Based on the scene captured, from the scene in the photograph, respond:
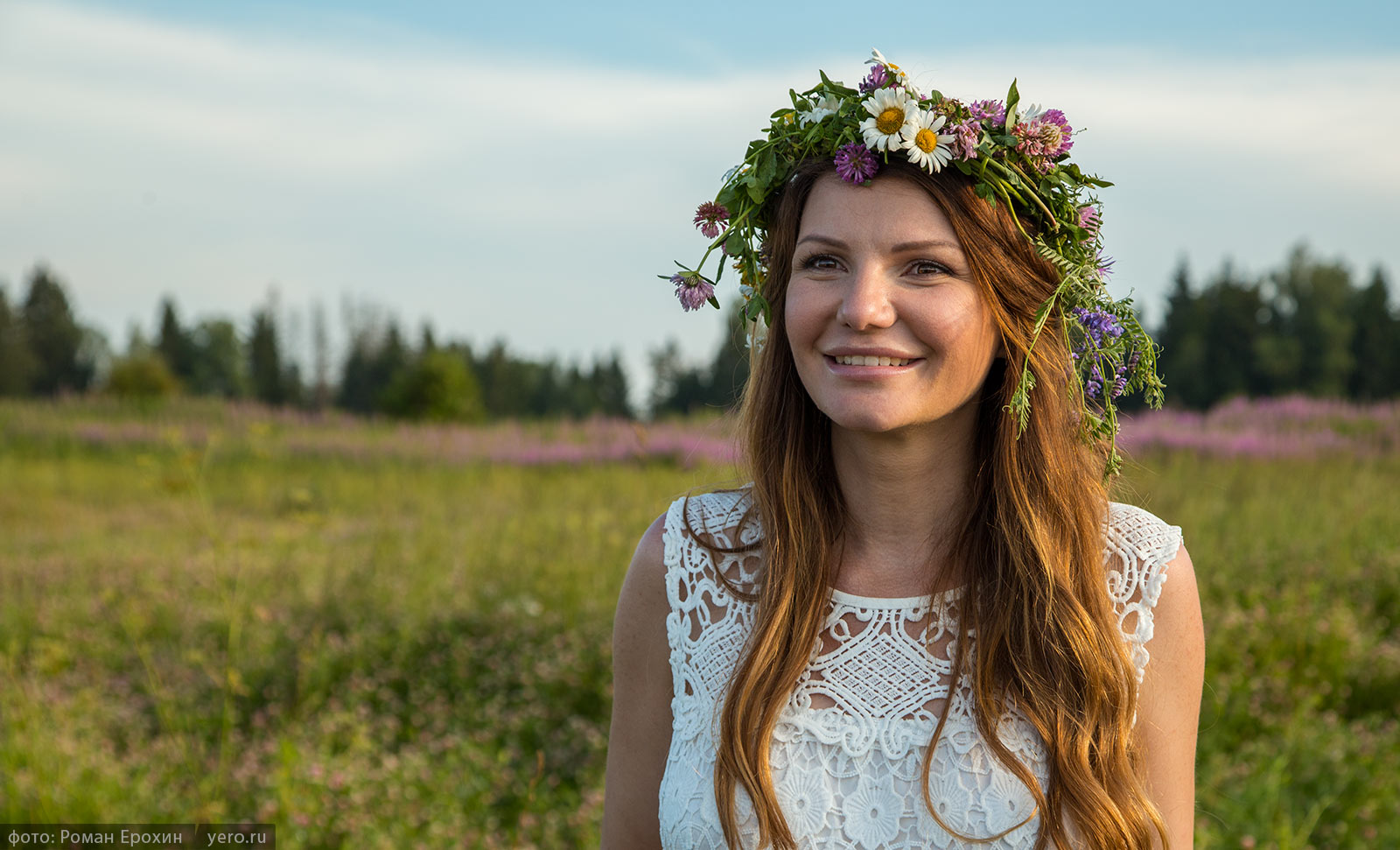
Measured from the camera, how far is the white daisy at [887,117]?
6.05ft

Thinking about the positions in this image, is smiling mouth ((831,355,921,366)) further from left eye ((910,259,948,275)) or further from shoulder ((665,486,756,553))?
shoulder ((665,486,756,553))

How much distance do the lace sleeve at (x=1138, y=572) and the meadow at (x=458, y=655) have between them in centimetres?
53

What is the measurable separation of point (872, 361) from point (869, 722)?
637 millimetres

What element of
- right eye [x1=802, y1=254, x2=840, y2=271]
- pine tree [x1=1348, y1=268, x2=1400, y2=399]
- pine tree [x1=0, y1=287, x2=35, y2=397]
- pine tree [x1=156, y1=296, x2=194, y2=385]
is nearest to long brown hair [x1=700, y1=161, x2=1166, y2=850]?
right eye [x1=802, y1=254, x2=840, y2=271]

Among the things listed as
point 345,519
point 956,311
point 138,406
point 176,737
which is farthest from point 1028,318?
point 138,406

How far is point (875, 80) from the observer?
2.00 m

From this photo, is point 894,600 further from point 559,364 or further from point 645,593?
point 559,364

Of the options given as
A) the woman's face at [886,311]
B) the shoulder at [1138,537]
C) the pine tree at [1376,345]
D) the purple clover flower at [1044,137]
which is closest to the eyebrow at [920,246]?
the woman's face at [886,311]

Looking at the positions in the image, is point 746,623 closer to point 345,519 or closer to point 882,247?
point 882,247

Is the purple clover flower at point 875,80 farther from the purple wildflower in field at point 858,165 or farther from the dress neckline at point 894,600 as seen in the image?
the dress neckline at point 894,600

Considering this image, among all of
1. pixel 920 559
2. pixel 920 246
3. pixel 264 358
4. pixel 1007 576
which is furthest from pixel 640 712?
pixel 264 358

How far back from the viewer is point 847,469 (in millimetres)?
2145

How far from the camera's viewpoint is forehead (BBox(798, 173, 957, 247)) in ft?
5.98

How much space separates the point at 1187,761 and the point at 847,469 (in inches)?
31.8
